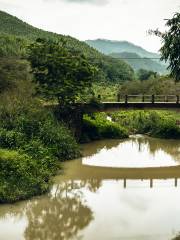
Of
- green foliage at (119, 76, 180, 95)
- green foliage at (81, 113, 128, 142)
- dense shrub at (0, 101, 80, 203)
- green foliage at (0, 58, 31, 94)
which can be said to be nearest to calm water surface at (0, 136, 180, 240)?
dense shrub at (0, 101, 80, 203)

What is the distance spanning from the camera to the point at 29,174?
25891 millimetres

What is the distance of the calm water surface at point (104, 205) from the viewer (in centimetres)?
2045

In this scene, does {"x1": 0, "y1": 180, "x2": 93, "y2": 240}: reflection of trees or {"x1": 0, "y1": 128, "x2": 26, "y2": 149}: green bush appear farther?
{"x1": 0, "y1": 128, "x2": 26, "y2": 149}: green bush

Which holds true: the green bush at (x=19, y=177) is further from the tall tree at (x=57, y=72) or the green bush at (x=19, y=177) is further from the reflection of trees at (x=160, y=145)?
the reflection of trees at (x=160, y=145)

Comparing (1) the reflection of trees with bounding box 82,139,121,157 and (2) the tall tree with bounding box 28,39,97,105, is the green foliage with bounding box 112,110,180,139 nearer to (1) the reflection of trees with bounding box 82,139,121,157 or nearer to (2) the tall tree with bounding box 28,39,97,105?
(1) the reflection of trees with bounding box 82,139,121,157

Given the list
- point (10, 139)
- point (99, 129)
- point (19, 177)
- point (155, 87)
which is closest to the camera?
point (19, 177)

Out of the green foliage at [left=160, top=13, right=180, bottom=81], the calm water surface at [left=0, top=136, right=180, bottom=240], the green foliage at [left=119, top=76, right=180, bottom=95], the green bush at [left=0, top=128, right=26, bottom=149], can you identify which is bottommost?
the calm water surface at [left=0, top=136, right=180, bottom=240]

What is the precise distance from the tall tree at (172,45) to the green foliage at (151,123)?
98.4ft

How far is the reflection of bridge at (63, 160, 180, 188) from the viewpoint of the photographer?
103 ft

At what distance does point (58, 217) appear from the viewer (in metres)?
22.6

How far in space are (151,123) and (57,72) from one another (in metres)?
16.5

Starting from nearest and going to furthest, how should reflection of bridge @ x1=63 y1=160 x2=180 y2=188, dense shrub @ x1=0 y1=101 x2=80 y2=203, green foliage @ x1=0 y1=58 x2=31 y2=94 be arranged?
dense shrub @ x1=0 y1=101 x2=80 y2=203, reflection of bridge @ x1=63 y1=160 x2=180 y2=188, green foliage @ x1=0 y1=58 x2=31 y2=94

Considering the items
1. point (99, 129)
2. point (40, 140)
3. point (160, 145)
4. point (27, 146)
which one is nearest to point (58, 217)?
point (27, 146)

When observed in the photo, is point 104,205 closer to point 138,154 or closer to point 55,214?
point 55,214
